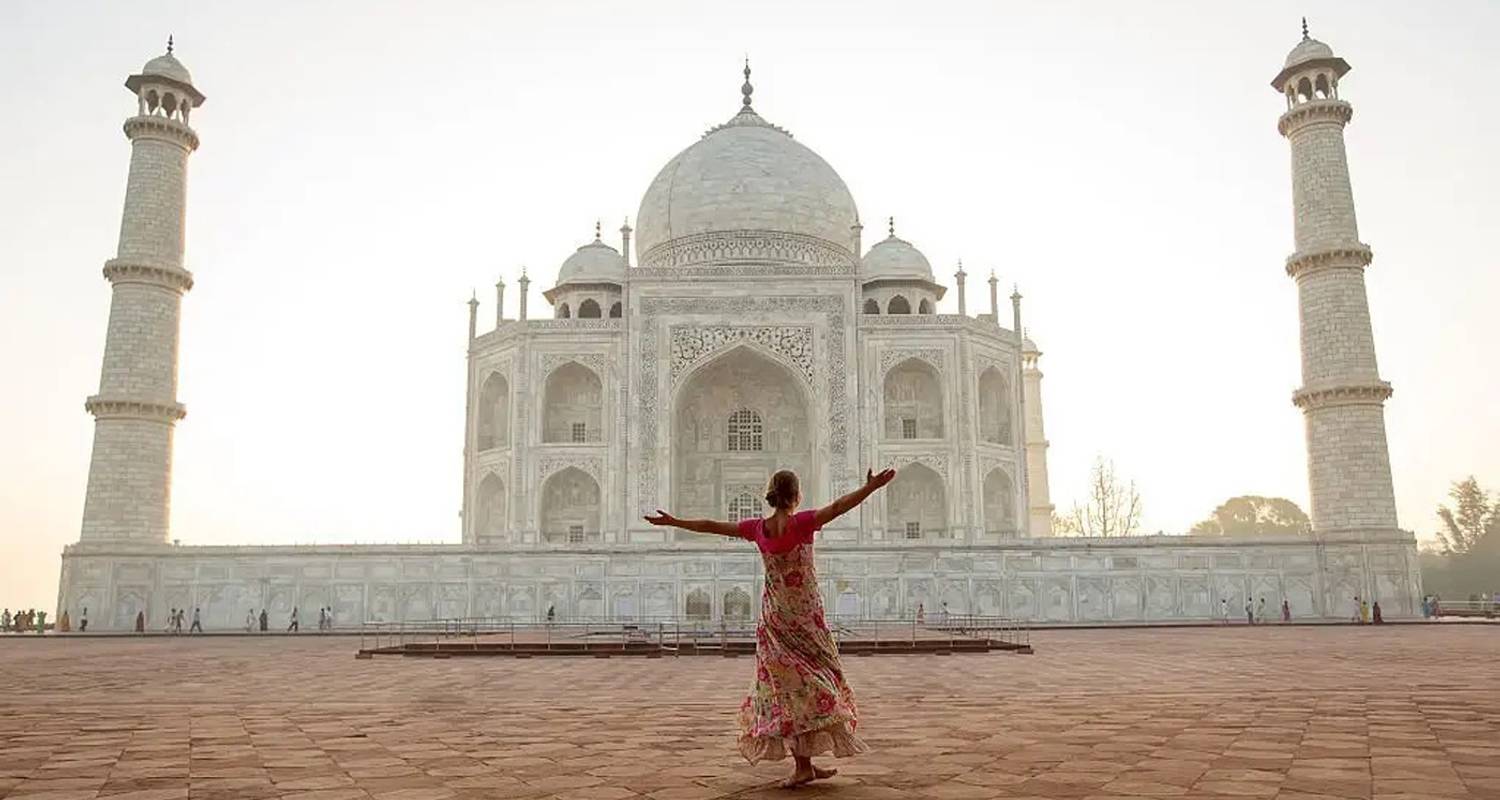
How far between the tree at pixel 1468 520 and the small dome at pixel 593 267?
1205 inches

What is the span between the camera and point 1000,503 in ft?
96.6

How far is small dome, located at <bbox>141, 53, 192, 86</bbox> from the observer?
25641 millimetres

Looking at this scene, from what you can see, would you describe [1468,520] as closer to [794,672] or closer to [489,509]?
[489,509]

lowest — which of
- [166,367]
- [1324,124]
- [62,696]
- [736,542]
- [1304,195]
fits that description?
[62,696]

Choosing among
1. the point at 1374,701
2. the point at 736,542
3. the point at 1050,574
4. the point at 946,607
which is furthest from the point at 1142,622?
the point at 1374,701

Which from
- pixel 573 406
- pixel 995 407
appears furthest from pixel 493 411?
pixel 995 407

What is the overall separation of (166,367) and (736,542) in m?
12.7

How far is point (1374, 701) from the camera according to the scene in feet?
22.3

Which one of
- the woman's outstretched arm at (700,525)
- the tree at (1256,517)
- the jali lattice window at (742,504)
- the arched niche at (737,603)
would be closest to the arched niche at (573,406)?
the jali lattice window at (742,504)

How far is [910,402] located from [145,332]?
1810cm

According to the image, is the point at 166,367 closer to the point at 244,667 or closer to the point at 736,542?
the point at 736,542

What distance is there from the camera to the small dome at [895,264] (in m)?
33.3

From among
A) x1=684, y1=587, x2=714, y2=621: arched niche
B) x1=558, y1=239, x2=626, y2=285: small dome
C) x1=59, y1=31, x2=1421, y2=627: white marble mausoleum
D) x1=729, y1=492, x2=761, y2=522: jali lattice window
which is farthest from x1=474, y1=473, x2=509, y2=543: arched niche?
x1=684, y1=587, x2=714, y2=621: arched niche

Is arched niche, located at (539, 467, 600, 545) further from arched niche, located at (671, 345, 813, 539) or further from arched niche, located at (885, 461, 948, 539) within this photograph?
arched niche, located at (885, 461, 948, 539)
